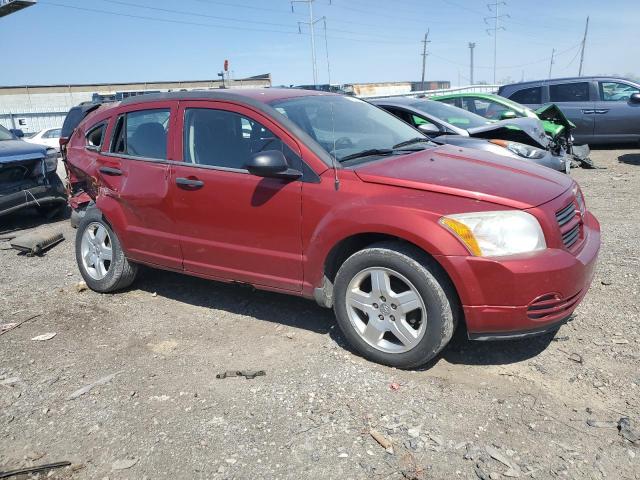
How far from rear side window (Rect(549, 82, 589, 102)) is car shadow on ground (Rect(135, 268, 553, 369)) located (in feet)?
33.9

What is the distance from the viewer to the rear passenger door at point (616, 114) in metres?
11.8

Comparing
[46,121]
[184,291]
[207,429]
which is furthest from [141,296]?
[46,121]

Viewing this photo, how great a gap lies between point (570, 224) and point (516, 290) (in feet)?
2.24

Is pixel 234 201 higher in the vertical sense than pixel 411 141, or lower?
lower

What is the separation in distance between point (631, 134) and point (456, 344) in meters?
10.4

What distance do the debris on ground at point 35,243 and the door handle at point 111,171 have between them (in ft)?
7.76

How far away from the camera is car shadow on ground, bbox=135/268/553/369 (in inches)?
143

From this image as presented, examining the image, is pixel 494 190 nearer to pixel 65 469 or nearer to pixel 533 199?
pixel 533 199

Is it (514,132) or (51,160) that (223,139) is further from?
(514,132)

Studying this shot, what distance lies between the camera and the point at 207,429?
2984 millimetres

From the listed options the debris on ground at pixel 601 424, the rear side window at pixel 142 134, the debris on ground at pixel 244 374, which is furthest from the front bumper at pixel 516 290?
the rear side window at pixel 142 134

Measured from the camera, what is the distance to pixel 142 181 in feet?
14.7

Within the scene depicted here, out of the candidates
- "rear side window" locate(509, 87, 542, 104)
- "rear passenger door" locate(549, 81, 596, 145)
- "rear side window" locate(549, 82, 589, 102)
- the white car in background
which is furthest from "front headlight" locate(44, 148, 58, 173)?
the white car in background

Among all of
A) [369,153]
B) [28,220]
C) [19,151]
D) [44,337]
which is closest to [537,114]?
[369,153]
